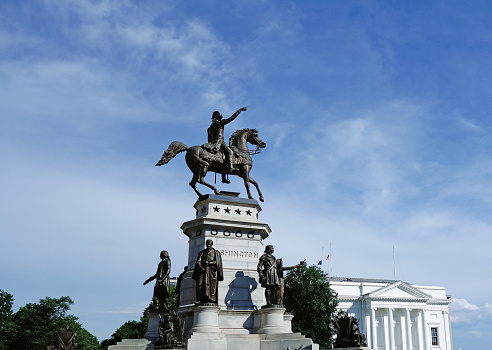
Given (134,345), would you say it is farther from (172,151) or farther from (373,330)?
(373,330)

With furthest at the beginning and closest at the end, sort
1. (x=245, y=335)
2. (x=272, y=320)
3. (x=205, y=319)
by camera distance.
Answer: (x=272, y=320) < (x=245, y=335) < (x=205, y=319)

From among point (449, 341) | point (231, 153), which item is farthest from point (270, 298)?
point (449, 341)

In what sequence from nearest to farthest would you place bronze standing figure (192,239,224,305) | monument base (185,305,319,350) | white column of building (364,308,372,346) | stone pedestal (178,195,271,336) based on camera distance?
monument base (185,305,319,350)
bronze standing figure (192,239,224,305)
stone pedestal (178,195,271,336)
white column of building (364,308,372,346)

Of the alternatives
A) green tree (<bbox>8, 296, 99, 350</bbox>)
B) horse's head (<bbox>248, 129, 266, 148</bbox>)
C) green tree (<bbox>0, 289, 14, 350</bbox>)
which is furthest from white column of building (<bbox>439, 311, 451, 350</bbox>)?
horse's head (<bbox>248, 129, 266, 148</bbox>)

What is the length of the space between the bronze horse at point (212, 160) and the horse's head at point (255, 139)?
0.30 metres

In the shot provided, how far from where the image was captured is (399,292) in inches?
3029

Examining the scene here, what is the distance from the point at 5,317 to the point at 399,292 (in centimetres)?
5480

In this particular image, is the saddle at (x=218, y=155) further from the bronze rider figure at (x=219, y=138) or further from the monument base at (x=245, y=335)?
the monument base at (x=245, y=335)

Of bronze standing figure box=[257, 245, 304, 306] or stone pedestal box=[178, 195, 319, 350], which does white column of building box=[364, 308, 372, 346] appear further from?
bronze standing figure box=[257, 245, 304, 306]

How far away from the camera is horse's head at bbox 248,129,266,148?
80.3ft

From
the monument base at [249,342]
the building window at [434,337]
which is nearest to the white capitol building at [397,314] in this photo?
the building window at [434,337]

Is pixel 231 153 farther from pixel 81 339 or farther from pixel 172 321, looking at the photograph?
pixel 81 339

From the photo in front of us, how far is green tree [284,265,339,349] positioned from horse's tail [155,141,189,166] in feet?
84.6

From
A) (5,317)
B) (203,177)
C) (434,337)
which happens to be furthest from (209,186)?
(434,337)
